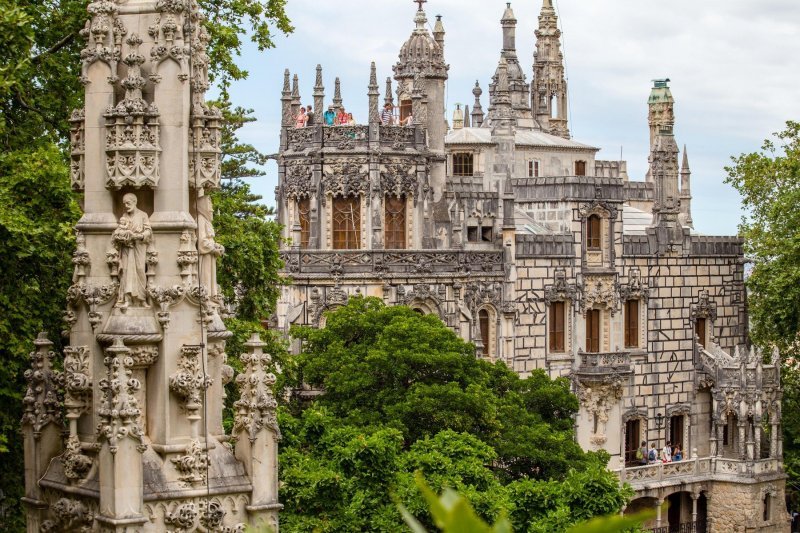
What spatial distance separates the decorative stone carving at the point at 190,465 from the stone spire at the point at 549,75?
88896 millimetres

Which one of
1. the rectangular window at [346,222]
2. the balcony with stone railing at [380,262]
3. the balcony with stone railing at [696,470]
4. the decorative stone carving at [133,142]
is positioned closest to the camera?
the decorative stone carving at [133,142]

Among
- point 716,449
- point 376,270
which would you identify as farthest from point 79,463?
point 716,449

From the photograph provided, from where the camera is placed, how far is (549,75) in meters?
113

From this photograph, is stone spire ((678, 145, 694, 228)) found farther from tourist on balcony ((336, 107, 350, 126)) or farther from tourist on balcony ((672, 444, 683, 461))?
tourist on balcony ((336, 107, 350, 126))

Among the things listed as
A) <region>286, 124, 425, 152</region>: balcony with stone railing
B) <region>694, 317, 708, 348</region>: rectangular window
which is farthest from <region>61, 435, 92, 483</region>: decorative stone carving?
<region>694, 317, 708, 348</region>: rectangular window

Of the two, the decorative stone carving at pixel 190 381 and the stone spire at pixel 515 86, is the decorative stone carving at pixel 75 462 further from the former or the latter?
the stone spire at pixel 515 86

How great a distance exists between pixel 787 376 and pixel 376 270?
70.2ft

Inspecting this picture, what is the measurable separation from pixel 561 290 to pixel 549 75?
40582 mm

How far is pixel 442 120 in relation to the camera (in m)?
71.4

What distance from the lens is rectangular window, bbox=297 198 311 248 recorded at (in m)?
68.9

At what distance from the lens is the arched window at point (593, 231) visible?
251 ft

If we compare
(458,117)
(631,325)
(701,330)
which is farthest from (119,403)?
(458,117)

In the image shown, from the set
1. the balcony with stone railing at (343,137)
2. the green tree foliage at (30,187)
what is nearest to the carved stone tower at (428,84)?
the balcony with stone railing at (343,137)

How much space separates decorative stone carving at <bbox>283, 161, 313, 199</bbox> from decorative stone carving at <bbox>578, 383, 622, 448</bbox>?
14.4m
